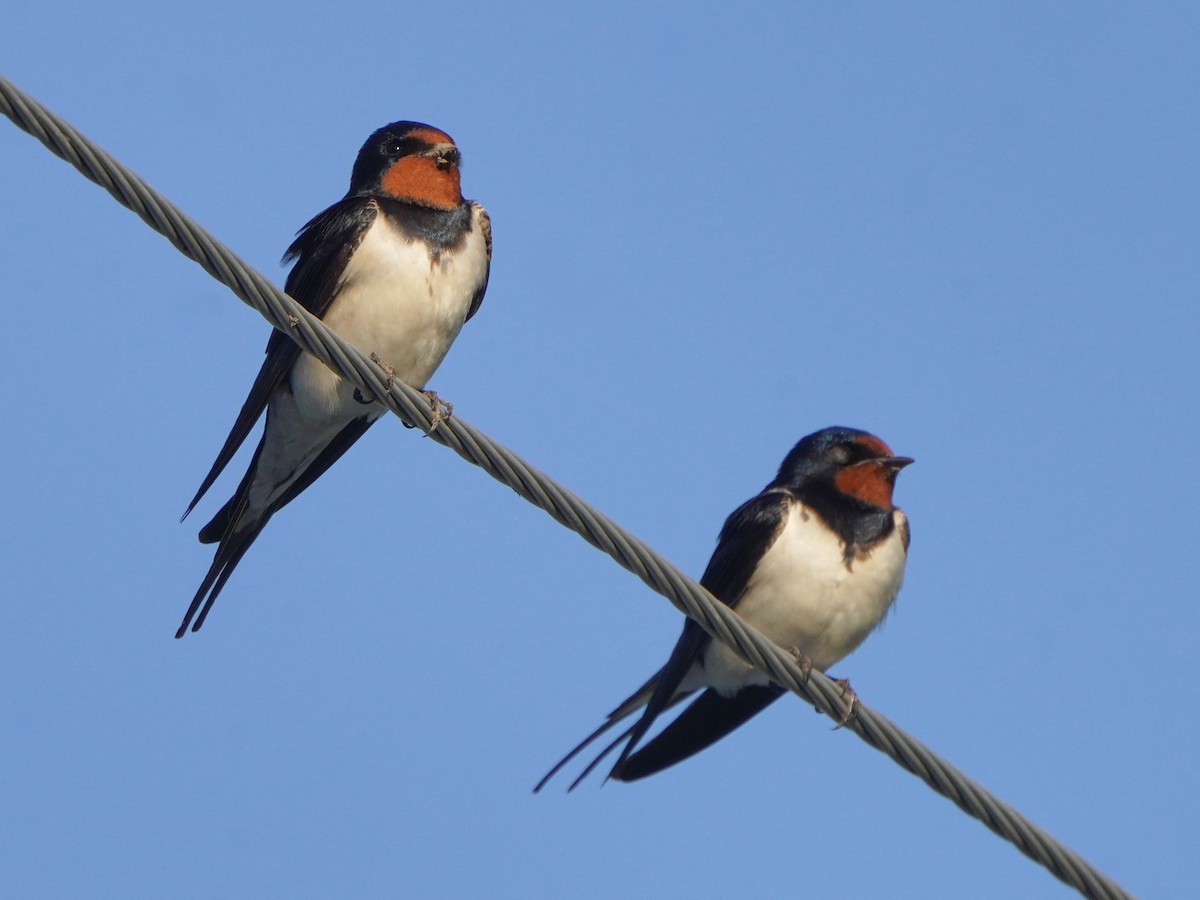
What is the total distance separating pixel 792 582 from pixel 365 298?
4.84ft

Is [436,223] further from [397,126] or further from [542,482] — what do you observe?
[542,482]

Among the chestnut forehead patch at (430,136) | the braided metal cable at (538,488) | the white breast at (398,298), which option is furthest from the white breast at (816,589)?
the chestnut forehead patch at (430,136)

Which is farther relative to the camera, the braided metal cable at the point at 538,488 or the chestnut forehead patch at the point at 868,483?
the chestnut forehead patch at the point at 868,483

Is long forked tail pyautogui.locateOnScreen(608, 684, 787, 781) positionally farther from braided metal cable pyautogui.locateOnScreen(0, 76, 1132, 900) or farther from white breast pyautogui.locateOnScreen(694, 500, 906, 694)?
braided metal cable pyautogui.locateOnScreen(0, 76, 1132, 900)

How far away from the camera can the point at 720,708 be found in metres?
5.34

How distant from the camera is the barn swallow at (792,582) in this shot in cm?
500

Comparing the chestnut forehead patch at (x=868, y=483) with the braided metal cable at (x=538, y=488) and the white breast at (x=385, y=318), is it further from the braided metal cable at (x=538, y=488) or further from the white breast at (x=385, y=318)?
the braided metal cable at (x=538, y=488)

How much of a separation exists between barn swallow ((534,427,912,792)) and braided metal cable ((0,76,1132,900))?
145cm

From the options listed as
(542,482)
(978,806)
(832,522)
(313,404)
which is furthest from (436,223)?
(978,806)

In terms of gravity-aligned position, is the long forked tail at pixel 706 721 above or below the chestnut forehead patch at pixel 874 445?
below

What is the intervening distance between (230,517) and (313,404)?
0.43 metres

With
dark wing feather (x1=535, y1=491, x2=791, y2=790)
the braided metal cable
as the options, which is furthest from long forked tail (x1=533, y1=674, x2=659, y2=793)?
the braided metal cable

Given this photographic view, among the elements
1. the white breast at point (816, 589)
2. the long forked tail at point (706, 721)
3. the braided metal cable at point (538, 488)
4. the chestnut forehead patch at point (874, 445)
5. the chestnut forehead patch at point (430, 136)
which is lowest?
the braided metal cable at point (538, 488)

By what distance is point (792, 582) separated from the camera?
5.00 meters
